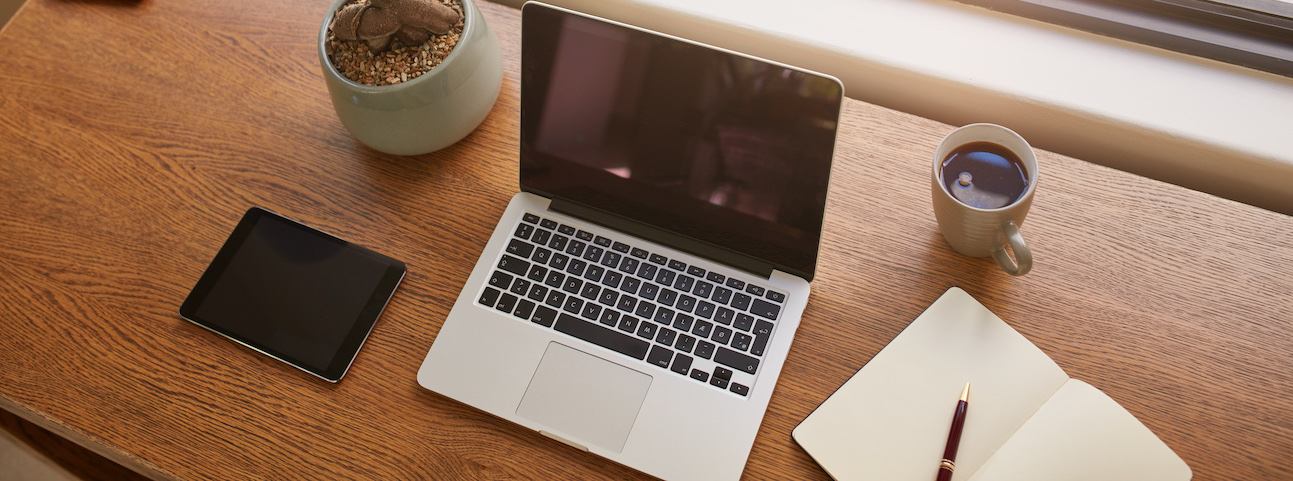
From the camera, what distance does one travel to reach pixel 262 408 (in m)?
0.83

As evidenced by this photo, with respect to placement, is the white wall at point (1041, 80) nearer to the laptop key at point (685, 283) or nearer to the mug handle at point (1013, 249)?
the mug handle at point (1013, 249)

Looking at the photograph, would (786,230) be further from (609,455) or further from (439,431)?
(439,431)

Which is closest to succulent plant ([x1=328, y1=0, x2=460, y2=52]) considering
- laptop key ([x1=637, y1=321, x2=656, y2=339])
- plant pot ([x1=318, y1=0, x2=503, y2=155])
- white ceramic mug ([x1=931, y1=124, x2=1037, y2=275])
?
plant pot ([x1=318, y1=0, x2=503, y2=155])

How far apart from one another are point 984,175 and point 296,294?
0.72m

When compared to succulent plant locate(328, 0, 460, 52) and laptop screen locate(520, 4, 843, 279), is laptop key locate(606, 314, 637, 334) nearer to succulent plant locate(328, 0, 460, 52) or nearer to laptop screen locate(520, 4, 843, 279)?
laptop screen locate(520, 4, 843, 279)

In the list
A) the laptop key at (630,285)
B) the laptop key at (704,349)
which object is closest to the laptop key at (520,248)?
the laptop key at (630,285)

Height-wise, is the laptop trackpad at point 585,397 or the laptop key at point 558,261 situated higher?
the laptop key at point 558,261

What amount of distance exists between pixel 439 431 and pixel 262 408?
186 mm

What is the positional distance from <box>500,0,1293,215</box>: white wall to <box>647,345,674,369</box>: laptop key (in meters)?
0.46

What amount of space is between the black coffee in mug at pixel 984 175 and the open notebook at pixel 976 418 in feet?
0.36

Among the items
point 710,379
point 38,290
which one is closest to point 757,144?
point 710,379

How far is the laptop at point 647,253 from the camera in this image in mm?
766

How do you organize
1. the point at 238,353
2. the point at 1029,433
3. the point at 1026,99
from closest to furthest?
the point at 1029,433
the point at 238,353
the point at 1026,99

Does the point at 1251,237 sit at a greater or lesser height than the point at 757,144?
lesser
